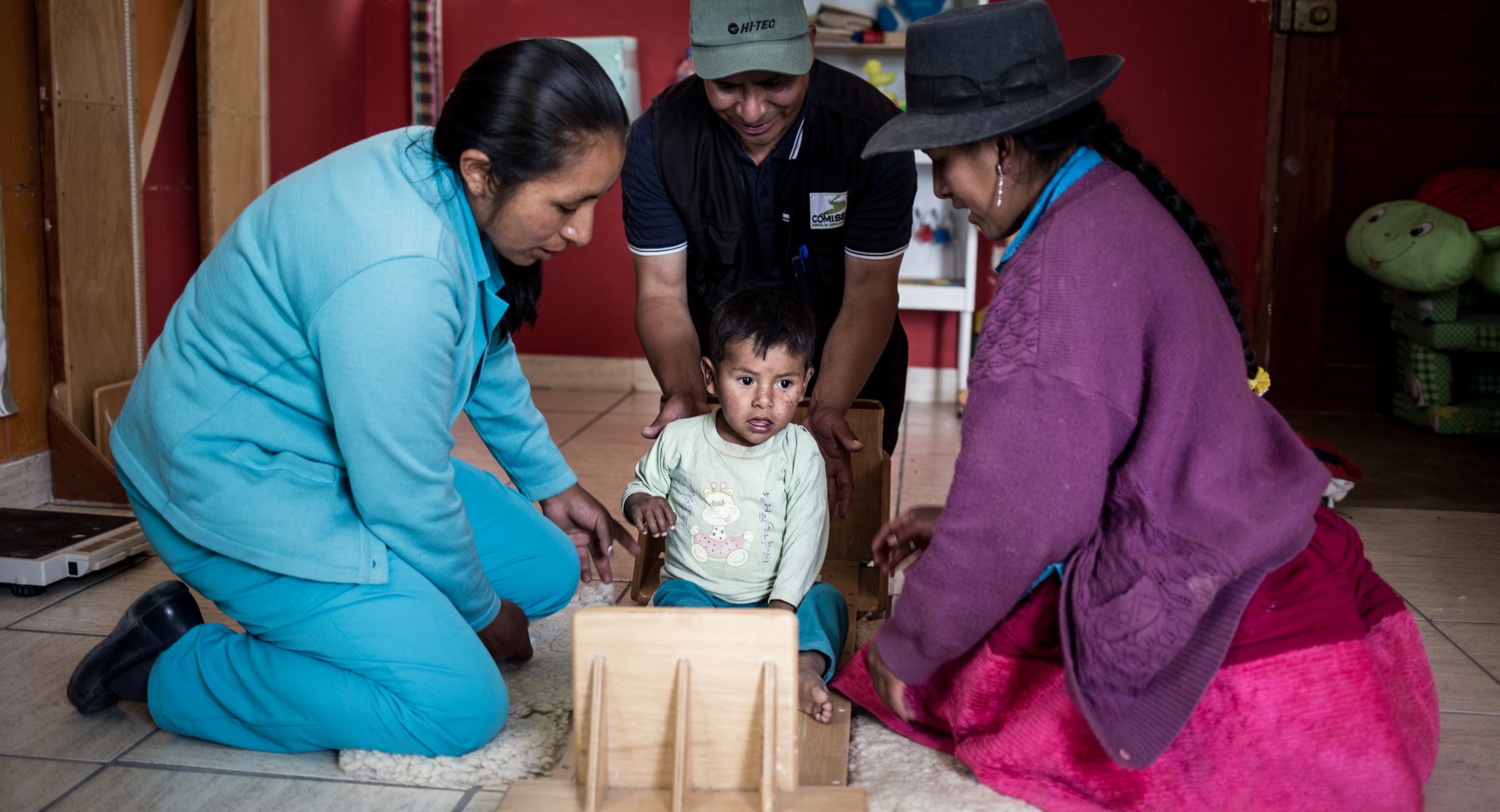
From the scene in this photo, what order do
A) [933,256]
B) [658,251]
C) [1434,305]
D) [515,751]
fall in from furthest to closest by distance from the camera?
[933,256], [1434,305], [658,251], [515,751]

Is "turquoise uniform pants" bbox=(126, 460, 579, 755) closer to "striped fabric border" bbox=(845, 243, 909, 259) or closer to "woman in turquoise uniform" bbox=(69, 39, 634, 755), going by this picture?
"woman in turquoise uniform" bbox=(69, 39, 634, 755)

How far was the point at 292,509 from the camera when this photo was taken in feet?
5.29

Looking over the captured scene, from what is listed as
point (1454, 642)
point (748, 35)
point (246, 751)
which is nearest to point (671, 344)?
point (748, 35)

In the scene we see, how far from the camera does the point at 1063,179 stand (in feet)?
4.84

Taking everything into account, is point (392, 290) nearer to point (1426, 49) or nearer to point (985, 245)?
point (985, 245)

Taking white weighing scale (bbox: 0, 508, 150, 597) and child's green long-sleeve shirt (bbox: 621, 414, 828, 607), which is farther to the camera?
white weighing scale (bbox: 0, 508, 150, 597)

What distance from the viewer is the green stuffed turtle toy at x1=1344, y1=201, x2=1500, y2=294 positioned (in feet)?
12.6

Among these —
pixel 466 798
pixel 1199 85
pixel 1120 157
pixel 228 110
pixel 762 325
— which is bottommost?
pixel 466 798

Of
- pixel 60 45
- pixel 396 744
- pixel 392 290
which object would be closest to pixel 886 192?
pixel 392 290

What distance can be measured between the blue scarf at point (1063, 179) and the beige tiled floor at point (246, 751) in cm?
93

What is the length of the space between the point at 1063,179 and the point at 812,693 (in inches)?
31.6

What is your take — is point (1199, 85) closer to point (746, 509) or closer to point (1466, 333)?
point (1466, 333)

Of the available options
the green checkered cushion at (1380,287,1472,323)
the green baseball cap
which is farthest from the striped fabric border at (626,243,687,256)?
the green checkered cushion at (1380,287,1472,323)

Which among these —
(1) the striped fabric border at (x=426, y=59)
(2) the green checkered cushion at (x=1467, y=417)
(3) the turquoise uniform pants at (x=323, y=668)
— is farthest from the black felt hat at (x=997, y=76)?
(1) the striped fabric border at (x=426, y=59)
